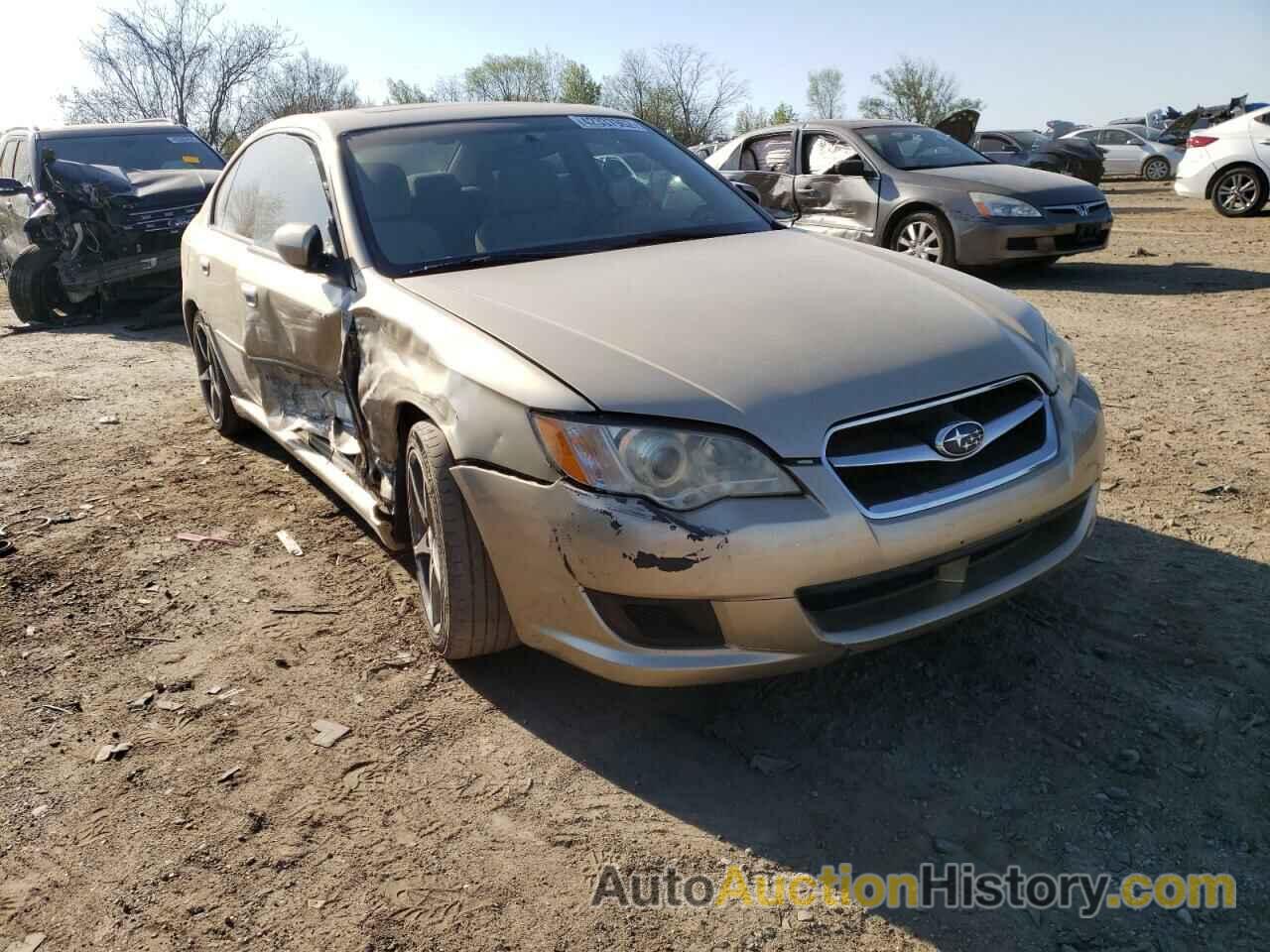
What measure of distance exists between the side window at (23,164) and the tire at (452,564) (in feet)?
29.7

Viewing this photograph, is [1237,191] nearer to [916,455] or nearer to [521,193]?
[521,193]

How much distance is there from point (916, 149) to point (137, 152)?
743 cm

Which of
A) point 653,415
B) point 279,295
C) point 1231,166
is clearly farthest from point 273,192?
point 1231,166

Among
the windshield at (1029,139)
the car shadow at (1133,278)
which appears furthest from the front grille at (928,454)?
the windshield at (1029,139)

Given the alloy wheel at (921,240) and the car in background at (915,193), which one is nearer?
the car in background at (915,193)

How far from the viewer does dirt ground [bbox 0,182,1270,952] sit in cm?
219

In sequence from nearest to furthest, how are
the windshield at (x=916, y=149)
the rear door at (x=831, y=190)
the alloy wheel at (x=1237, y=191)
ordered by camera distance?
the rear door at (x=831, y=190) → the windshield at (x=916, y=149) → the alloy wheel at (x=1237, y=191)

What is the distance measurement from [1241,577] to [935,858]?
183 centimetres

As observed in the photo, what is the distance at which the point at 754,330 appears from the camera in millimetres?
2736

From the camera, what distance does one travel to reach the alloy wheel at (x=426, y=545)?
9.57ft

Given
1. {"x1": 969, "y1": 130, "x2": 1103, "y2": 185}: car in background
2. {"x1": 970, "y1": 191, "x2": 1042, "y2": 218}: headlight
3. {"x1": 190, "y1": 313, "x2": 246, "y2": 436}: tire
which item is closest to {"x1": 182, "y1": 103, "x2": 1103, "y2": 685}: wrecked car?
{"x1": 190, "y1": 313, "x2": 246, "y2": 436}: tire

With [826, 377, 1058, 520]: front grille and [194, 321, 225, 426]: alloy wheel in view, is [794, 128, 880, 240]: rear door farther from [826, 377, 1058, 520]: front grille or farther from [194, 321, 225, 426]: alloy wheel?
[826, 377, 1058, 520]: front grille

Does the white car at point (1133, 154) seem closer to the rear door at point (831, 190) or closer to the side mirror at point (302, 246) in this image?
the rear door at point (831, 190)

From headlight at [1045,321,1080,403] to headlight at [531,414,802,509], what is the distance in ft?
3.36
